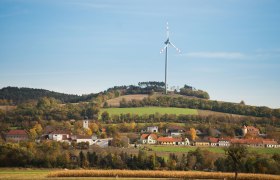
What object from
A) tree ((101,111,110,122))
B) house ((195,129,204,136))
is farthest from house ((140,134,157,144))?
tree ((101,111,110,122))

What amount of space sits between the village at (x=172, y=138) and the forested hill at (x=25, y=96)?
4624 cm

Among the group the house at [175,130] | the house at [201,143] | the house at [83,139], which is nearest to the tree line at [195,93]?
the house at [175,130]

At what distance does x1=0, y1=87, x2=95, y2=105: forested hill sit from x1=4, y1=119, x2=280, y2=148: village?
46243mm

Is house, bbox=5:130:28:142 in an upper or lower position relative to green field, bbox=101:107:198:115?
lower

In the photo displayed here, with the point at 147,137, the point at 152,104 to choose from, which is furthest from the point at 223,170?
the point at 152,104

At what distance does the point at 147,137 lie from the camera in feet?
330

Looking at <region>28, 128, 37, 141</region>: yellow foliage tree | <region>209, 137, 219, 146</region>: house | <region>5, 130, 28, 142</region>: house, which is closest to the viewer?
<region>5, 130, 28, 142</region>: house

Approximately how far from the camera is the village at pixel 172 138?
95375 millimetres

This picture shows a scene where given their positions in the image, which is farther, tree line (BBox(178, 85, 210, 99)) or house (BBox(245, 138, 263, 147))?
tree line (BBox(178, 85, 210, 99))

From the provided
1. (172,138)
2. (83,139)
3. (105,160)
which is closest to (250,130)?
(172,138)

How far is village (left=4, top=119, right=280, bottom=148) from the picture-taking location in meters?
95.4

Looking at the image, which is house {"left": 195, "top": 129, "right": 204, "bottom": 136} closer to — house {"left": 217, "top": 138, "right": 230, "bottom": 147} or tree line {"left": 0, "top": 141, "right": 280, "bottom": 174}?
house {"left": 217, "top": 138, "right": 230, "bottom": 147}

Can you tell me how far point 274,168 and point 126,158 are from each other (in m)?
20.8

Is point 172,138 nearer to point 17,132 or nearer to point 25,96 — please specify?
point 17,132
